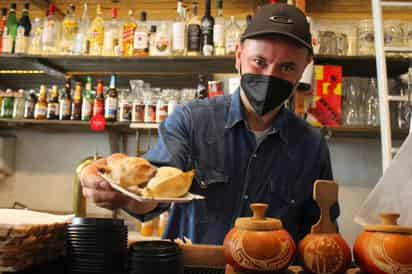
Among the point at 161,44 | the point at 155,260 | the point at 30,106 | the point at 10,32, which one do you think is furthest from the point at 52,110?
the point at 155,260

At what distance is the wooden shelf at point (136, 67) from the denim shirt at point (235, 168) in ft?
3.00

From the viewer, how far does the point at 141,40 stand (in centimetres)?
240

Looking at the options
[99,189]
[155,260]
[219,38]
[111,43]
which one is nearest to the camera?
[155,260]

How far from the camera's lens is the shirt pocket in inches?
53.9

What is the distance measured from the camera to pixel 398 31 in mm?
2297

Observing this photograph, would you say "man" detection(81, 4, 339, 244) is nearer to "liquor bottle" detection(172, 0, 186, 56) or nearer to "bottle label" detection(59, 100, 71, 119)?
"liquor bottle" detection(172, 0, 186, 56)

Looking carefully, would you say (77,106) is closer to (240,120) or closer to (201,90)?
(201,90)

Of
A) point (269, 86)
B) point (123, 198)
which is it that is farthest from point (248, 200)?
point (123, 198)

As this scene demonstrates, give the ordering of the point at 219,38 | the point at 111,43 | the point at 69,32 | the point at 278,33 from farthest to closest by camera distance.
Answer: the point at 69,32
the point at 111,43
the point at 219,38
the point at 278,33

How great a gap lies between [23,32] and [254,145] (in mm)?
1787

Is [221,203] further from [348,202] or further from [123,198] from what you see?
[348,202]

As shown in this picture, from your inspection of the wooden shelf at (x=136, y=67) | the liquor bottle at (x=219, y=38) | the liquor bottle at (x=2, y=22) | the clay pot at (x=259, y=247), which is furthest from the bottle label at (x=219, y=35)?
the clay pot at (x=259, y=247)

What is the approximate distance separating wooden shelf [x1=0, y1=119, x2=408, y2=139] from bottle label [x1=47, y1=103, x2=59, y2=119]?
0.16 feet

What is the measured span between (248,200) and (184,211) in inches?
9.2
